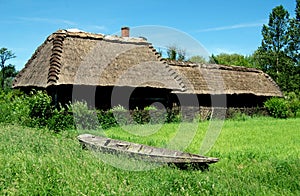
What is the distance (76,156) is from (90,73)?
10.7 m

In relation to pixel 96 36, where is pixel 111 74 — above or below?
below

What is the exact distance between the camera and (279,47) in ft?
121

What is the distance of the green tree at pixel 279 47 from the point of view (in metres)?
36.2

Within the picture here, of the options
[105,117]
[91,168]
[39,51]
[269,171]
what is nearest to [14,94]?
[39,51]

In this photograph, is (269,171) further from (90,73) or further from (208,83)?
(208,83)

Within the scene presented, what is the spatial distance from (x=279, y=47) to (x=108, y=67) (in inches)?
907

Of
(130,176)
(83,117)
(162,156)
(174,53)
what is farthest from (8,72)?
(130,176)

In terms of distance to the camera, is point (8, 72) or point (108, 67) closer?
point (108, 67)

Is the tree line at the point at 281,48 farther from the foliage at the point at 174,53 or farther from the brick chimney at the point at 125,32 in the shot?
the brick chimney at the point at 125,32

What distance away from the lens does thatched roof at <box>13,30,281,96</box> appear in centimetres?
1817

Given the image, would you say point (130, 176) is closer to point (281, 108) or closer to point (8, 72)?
point (281, 108)

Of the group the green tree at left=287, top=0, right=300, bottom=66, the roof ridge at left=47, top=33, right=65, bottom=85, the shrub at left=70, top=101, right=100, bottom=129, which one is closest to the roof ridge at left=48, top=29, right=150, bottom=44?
the roof ridge at left=47, top=33, right=65, bottom=85

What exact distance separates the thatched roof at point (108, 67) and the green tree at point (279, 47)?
1290 centimetres

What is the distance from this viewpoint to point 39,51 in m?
21.8
